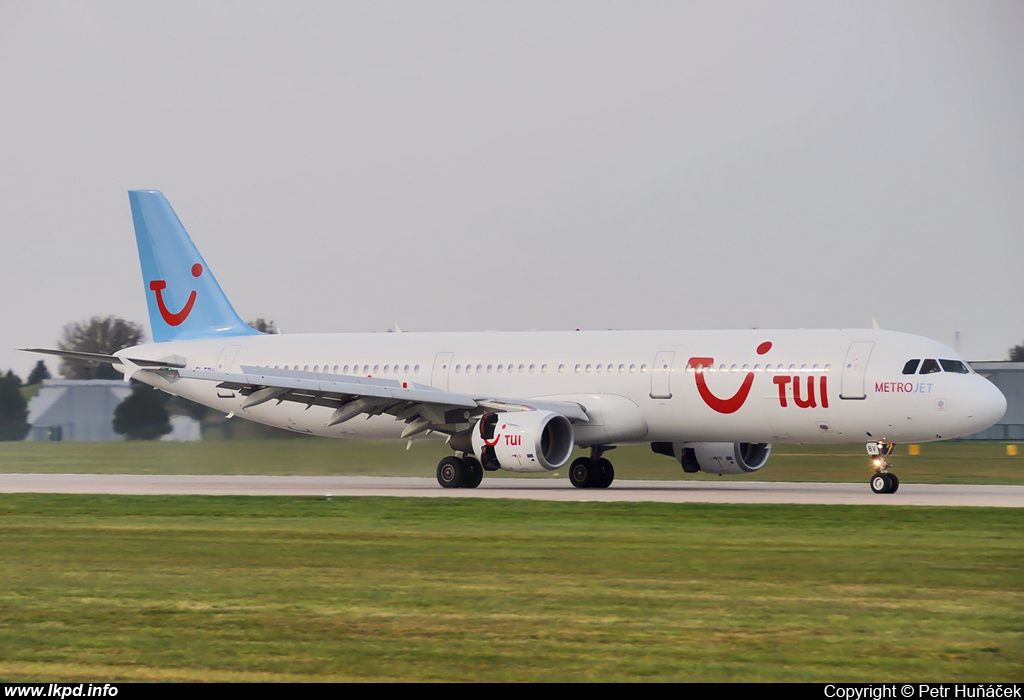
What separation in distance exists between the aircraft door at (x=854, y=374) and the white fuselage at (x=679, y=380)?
22 millimetres

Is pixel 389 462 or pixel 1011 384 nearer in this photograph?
pixel 389 462

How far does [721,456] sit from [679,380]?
9.90ft

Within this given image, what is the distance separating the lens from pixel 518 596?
15.1 metres

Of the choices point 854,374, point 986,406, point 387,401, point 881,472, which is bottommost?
point 881,472

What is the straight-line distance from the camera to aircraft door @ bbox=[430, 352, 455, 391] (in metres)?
37.2

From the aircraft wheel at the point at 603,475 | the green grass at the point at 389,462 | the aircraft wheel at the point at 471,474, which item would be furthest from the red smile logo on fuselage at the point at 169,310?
the aircraft wheel at the point at 603,475

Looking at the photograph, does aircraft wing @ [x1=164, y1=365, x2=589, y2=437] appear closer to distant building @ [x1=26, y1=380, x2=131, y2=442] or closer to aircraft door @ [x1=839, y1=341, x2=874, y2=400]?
aircraft door @ [x1=839, y1=341, x2=874, y2=400]

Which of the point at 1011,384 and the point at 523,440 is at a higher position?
the point at 523,440

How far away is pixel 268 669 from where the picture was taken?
11.1 metres

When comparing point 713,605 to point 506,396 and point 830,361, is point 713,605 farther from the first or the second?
point 506,396

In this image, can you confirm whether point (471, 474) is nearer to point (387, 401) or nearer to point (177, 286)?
point (387, 401)

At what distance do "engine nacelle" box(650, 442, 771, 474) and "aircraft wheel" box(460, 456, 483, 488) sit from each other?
17.2ft

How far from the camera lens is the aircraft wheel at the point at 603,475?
35.5 m

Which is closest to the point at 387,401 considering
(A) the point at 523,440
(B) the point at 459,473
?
(B) the point at 459,473
